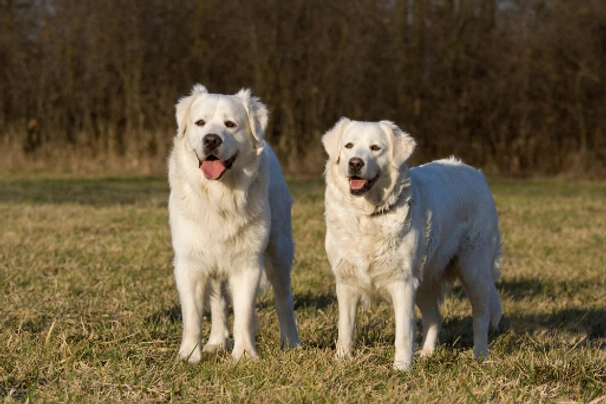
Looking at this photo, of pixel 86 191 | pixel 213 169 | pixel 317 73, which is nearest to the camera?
pixel 213 169

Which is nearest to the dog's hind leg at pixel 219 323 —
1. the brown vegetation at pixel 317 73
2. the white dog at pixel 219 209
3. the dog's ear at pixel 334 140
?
the white dog at pixel 219 209

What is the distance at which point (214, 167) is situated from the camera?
441 cm

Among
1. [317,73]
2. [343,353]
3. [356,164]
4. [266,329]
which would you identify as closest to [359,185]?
[356,164]

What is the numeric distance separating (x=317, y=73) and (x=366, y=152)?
1429 cm

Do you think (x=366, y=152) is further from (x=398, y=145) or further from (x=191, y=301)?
(x=191, y=301)

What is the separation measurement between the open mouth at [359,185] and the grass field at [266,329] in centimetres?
84

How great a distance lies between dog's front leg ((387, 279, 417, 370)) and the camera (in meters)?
4.24

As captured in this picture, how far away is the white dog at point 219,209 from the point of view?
4449 mm

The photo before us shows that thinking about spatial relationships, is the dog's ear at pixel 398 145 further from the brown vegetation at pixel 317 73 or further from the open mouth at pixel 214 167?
the brown vegetation at pixel 317 73

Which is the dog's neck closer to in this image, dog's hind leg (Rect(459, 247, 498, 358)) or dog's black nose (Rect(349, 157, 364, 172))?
dog's black nose (Rect(349, 157, 364, 172))

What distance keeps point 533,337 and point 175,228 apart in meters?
2.42

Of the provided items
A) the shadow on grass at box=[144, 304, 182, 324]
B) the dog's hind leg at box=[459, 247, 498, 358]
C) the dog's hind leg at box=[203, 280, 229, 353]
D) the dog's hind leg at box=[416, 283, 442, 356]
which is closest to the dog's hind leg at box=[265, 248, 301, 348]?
the dog's hind leg at box=[203, 280, 229, 353]

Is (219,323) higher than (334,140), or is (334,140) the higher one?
(334,140)

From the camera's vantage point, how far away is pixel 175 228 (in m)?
4.57
